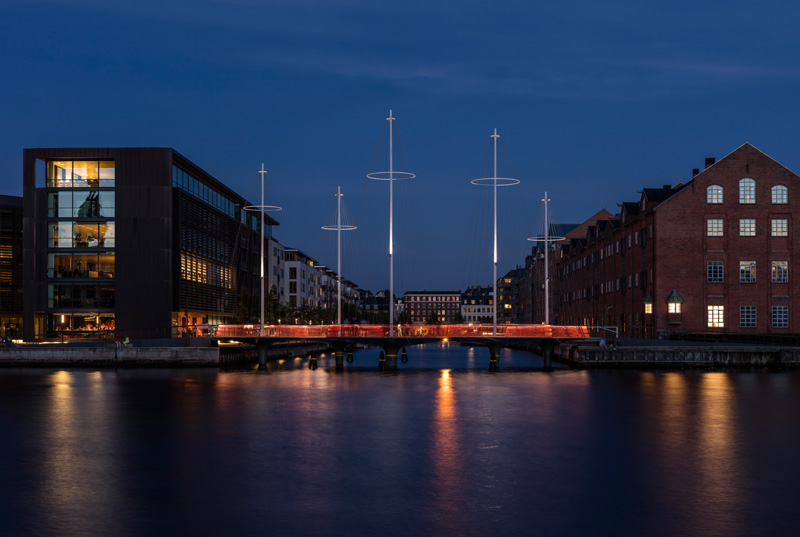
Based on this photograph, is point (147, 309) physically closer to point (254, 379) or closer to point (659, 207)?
point (254, 379)

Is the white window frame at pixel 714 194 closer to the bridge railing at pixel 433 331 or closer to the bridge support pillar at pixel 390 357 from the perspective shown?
the bridge railing at pixel 433 331

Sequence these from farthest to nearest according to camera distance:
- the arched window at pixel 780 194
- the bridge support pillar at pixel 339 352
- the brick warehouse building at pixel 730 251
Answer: the arched window at pixel 780 194
the brick warehouse building at pixel 730 251
the bridge support pillar at pixel 339 352

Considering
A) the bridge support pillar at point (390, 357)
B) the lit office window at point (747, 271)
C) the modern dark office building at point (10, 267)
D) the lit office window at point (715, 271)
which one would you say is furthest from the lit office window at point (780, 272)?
the modern dark office building at point (10, 267)

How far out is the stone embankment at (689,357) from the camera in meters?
71.1

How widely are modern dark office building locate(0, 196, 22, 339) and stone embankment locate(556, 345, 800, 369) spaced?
7343cm

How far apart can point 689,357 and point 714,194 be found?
21.1m

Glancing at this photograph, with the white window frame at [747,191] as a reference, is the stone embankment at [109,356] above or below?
below

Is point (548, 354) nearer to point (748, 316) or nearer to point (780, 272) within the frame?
point (748, 316)

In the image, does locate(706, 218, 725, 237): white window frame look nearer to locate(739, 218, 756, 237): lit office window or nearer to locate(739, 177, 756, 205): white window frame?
locate(739, 218, 756, 237): lit office window

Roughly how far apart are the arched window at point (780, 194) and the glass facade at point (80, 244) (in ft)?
232

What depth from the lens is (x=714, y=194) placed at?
86.1 m

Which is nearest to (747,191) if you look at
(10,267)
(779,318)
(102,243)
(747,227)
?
(747,227)

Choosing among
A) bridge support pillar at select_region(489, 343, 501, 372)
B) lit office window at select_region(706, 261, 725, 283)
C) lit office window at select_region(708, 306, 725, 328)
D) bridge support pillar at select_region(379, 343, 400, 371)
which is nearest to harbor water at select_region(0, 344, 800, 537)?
bridge support pillar at select_region(489, 343, 501, 372)

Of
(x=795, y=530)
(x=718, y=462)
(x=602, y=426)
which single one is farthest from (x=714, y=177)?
(x=795, y=530)
